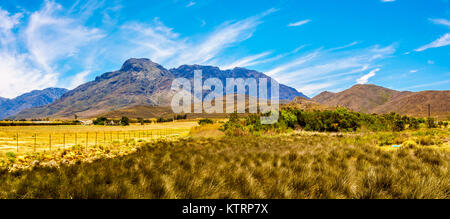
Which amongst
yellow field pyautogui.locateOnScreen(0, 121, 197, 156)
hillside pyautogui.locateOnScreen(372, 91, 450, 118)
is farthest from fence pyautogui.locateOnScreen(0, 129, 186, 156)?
hillside pyautogui.locateOnScreen(372, 91, 450, 118)


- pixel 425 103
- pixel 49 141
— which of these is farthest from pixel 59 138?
pixel 425 103

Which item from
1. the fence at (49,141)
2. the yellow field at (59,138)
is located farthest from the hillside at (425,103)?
the fence at (49,141)

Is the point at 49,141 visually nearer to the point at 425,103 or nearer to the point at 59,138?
the point at 59,138

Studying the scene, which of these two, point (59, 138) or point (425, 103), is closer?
point (59, 138)

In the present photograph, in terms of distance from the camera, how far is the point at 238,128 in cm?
2938

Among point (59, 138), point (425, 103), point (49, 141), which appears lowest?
point (59, 138)

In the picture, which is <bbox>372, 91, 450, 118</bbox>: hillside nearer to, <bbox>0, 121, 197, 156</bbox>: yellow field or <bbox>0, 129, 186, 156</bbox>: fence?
<bbox>0, 121, 197, 156</bbox>: yellow field

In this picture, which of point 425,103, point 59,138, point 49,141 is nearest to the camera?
point 49,141

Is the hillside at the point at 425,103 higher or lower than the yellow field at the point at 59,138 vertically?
higher

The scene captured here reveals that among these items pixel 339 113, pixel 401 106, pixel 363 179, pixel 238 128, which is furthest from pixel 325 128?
pixel 401 106

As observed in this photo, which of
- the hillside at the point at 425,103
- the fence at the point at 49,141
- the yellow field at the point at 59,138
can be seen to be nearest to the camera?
the fence at the point at 49,141

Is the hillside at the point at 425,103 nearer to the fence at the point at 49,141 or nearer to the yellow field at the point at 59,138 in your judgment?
the yellow field at the point at 59,138
